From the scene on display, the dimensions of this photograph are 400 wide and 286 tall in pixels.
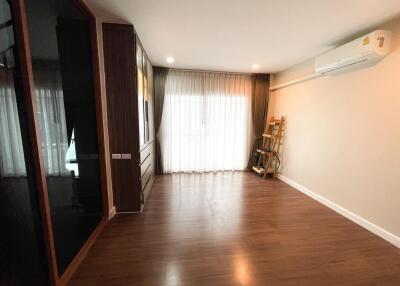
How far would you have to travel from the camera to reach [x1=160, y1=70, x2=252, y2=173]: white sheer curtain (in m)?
4.06

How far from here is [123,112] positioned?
7.47ft

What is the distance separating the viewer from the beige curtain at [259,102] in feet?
14.0

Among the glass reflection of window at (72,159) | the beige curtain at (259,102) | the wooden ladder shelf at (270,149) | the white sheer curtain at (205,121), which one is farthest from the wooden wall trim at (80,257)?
the beige curtain at (259,102)

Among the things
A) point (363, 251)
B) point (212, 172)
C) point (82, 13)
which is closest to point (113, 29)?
point (82, 13)

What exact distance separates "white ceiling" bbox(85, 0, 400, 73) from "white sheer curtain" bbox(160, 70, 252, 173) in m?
1.03

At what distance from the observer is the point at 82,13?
Answer: 1.81 m

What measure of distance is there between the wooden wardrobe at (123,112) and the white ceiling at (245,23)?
22 cm

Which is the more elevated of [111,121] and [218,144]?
[111,121]

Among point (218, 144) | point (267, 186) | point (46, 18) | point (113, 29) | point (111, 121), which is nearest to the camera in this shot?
point (46, 18)

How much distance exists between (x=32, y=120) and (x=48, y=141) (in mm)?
366

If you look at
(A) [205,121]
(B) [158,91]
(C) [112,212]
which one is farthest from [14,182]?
(A) [205,121]

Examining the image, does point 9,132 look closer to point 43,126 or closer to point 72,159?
point 43,126

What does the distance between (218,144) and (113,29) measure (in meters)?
3.05

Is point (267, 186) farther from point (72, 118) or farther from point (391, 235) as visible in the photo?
point (72, 118)
